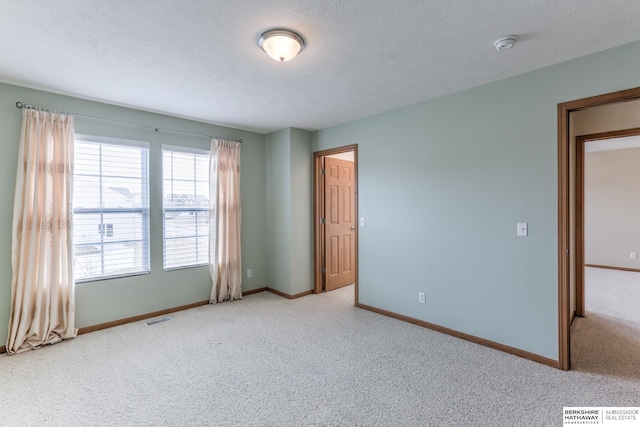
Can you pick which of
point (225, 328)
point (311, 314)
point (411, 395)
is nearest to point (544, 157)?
point (411, 395)

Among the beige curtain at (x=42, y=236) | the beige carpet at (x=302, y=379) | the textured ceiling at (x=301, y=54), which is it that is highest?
the textured ceiling at (x=301, y=54)

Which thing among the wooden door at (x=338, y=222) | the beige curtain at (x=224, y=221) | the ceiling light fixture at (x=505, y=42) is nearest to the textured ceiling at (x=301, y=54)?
the ceiling light fixture at (x=505, y=42)

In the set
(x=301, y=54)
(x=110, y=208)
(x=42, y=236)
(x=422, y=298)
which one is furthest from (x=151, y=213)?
(x=422, y=298)

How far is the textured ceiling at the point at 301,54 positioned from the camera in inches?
72.7

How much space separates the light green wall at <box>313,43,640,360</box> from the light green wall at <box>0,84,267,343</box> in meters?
1.73

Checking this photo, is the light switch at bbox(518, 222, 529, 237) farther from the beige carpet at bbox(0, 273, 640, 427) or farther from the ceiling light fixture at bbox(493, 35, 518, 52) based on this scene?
the ceiling light fixture at bbox(493, 35, 518, 52)

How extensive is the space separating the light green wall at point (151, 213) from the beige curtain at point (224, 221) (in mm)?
155

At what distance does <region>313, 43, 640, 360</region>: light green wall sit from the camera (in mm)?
2617

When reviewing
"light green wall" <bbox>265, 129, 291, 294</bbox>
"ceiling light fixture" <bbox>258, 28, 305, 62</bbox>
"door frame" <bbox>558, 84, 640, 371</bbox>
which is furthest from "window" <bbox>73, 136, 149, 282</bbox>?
"door frame" <bbox>558, 84, 640, 371</bbox>

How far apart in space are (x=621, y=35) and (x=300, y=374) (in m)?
3.38

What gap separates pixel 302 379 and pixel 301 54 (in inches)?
98.8

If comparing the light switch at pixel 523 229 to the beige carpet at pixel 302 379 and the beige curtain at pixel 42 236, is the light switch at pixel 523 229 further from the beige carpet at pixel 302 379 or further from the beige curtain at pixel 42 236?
the beige curtain at pixel 42 236

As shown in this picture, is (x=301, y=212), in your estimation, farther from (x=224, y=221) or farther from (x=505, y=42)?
(x=505, y=42)

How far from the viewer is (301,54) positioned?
7.80 feet
